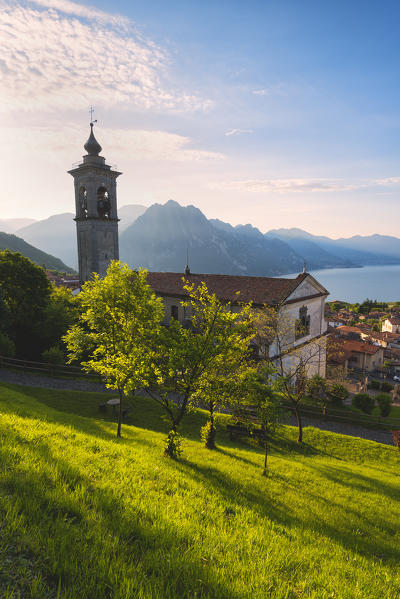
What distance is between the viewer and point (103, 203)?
39719 millimetres

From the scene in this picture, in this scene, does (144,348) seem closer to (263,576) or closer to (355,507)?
(263,576)

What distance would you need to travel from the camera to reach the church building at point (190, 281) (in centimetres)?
2909

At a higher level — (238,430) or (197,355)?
(197,355)

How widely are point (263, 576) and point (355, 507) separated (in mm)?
8040

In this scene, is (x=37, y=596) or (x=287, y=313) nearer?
(x=37, y=596)

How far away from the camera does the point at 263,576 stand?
12.8ft

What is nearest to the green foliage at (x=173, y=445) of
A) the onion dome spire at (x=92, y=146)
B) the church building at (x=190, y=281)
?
the church building at (x=190, y=281)

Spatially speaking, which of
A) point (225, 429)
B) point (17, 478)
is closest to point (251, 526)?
point (17, 478)

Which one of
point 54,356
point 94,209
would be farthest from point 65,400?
point 94,209

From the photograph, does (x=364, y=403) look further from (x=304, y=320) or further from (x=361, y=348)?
(x=361, y=348)

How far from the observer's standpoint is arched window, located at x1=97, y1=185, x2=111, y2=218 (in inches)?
1551

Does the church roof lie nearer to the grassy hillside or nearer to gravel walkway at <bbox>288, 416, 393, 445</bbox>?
gravel walkway at <bbox>288, 416, 393, 445</bbox>

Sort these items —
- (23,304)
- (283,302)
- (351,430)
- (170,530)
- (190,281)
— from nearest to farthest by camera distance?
1. (170,530)
2. (351,430)
3. (283,302)
4. (23,304)
5. (190,281)

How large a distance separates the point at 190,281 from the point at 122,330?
20753mm
